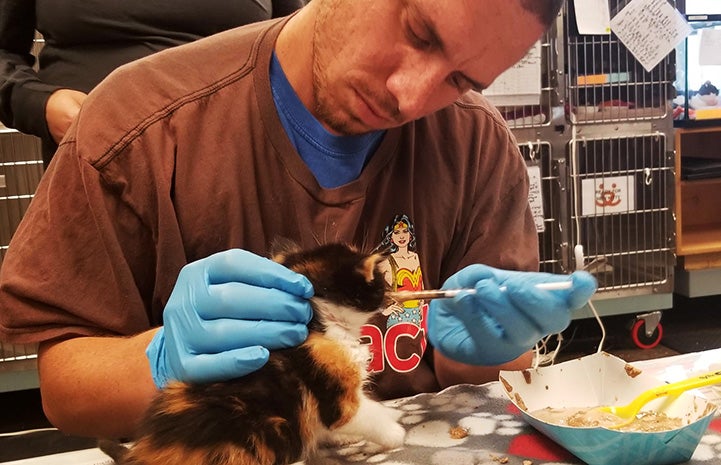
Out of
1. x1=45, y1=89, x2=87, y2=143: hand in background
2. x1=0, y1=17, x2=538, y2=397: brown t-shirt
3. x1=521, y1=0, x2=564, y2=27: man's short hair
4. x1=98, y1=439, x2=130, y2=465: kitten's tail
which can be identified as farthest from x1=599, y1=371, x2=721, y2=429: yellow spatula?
x1=45, y1=89, x2=87, y2=143: hand in background

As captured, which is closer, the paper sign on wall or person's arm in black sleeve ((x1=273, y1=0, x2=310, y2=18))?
person's arm in black sleeve ((x1=273, y1=0, x2=310, y2=18))

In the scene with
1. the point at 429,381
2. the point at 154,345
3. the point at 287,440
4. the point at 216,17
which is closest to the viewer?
the point at 287,440

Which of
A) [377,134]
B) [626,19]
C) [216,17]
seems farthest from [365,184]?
[626,19]

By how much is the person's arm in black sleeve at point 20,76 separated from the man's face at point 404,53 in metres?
0.71

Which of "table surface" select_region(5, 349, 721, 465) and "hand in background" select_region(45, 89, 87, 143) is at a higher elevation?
"hand in background" select_region(45, 89, 87, 143)

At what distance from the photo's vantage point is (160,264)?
0.91m

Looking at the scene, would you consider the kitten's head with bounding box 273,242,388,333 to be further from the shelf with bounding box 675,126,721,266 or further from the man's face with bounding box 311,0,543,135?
the shelf with bounding box 675,126,721,266

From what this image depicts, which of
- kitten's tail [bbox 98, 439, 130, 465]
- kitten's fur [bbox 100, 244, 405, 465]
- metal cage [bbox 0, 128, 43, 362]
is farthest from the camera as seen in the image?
metal cage [bbox 0, 128, 43, 362]

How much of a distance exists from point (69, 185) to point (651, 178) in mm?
2084

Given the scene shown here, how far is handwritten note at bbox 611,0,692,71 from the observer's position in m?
2.30

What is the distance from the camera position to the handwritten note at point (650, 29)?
2301mm

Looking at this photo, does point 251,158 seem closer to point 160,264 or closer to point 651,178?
point 160,264

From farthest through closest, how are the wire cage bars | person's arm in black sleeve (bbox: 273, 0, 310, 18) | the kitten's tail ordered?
1. the wire cage bars
2. person's arm in black sleeve (bbox: 273, 0, 310, 18)
3. the kitten's tail

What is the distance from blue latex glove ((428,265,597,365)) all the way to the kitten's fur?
0.14 metres
